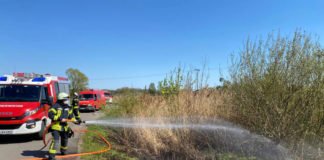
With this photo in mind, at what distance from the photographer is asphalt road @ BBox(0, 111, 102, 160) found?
7.92 m

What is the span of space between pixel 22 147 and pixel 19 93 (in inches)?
101

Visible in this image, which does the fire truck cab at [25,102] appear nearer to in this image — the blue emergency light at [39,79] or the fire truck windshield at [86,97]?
the blue emergency light at [39,79]

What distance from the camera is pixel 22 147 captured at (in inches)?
356

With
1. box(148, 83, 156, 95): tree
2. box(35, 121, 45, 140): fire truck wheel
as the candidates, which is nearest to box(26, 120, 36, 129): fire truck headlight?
box(35, 121, 45, 140): fire truck wheel

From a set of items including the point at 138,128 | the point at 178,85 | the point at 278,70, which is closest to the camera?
the point at 278,70

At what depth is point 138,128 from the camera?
9.12m

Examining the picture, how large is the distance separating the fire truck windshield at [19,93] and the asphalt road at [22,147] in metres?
1.42

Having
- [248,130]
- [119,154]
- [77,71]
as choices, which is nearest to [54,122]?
[119,154]

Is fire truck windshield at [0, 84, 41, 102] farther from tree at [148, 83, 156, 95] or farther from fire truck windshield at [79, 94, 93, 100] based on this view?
fire truck windshield at [79, 94, 93, 100]

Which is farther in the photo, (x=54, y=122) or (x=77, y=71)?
(x=77, y=71)

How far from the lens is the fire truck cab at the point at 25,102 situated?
962 cm

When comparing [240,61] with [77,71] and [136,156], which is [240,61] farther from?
[77,71]

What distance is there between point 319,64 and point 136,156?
16.0 feet

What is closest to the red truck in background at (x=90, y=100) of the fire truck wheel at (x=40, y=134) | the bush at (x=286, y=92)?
the fire truck wheel at (x=40, y=134)
